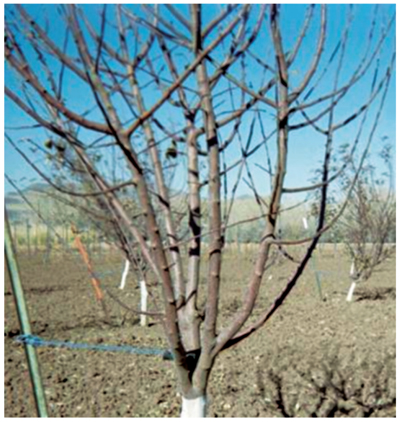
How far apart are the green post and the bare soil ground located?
1517 millimetres

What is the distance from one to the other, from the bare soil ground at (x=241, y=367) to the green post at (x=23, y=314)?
1.52 m

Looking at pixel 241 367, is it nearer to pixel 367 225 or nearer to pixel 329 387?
pixel 329 387

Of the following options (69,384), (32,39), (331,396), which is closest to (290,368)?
(331,396)

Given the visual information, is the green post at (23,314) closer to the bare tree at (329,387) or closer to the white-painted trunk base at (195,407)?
the white-painted trunk base at (195,407)

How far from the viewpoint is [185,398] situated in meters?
1.31

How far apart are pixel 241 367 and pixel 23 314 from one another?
2.40m

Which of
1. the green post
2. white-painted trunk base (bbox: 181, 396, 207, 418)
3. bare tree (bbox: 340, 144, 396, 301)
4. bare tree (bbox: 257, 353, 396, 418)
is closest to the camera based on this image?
white-painted trunk base (bbox: 181, 396, 207, 418)

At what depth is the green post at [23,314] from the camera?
1.45 m

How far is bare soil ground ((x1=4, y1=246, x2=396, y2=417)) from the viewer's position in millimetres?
3057

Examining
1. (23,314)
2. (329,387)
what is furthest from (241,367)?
(23,314)

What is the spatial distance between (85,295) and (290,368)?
3.97 m

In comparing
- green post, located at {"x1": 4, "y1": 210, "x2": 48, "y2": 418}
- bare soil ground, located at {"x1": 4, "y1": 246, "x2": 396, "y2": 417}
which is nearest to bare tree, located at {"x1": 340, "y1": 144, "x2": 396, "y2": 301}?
bare soil ground, located at {"x1": 4, "y1": 246, "x2": 396, "y2": 417}

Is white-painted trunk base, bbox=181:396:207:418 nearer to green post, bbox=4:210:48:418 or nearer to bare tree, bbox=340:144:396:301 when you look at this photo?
green post, bbox=4:210:48:418

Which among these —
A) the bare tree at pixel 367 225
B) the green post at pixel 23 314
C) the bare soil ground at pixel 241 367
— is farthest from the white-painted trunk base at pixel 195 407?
the bare tree at pixel 367 225
